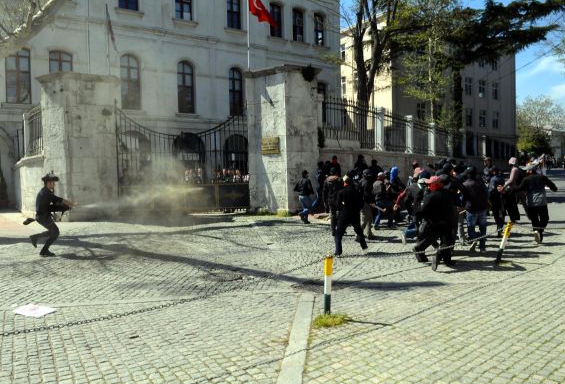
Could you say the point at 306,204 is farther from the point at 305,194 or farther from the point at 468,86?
the point at 468,86

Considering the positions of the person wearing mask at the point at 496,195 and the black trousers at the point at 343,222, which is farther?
the person wearing mask at the point at 496,195

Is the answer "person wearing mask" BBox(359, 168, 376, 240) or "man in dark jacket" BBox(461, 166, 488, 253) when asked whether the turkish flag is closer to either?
"person wearing mask" BBox(359, 168, 376, 240)

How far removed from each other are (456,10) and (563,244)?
20.6 metres

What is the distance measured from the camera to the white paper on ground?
6.19 m

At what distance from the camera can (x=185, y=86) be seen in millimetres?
28688

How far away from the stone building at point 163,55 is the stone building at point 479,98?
34.0 ft

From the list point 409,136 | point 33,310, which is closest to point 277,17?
point 409,136

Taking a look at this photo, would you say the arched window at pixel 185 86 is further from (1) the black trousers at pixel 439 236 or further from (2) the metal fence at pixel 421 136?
(1) the black trousers at pixel 439 236

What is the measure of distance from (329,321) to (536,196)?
7.35 metres

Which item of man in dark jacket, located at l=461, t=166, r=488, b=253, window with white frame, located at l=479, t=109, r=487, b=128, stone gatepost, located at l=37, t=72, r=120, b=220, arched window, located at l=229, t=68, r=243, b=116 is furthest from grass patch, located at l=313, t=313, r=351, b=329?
window with white frame, located at l=479, t=109, r=487, b=128

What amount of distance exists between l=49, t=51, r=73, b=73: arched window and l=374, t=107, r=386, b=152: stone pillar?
606 inches

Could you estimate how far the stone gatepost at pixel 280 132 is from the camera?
15.1m

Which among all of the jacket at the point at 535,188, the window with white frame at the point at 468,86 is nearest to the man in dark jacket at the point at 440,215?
the jacket at the point at 535,188

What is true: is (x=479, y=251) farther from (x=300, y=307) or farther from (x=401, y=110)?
(x=401, y=110)
